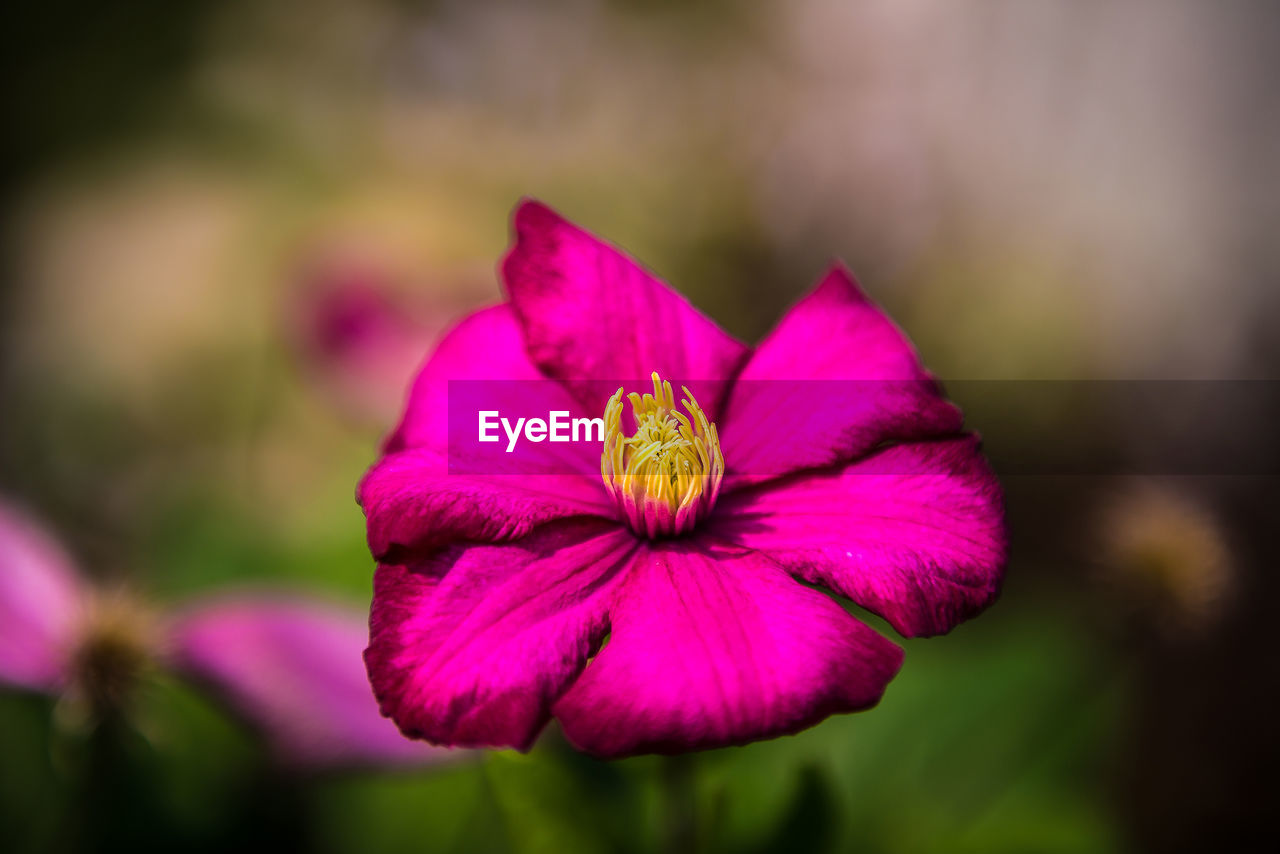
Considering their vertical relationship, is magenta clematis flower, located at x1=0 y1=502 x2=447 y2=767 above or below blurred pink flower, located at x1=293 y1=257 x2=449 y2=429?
below

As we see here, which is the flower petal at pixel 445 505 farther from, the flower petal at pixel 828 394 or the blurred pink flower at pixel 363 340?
the blurred pink flower at pixel 363 340

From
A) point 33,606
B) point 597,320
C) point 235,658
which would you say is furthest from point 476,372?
point 33,606

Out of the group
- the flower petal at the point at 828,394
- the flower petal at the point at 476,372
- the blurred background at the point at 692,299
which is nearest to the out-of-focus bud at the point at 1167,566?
the blurred background at the point at 692,299

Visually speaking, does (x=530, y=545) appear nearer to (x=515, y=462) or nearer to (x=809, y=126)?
(x=515, y=462)

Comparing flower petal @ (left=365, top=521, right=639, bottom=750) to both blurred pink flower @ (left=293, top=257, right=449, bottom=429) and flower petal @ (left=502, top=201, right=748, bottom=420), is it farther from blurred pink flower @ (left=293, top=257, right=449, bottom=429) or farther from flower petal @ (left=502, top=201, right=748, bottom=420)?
blurred pink flower @ (left=293, top=257, right=449, bottom=429)

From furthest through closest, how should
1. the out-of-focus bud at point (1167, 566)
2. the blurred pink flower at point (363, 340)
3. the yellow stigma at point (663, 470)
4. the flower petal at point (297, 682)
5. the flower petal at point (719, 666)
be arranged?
the blurred pink flower at point (363, 340) → the out-of-focus bud at point (1167, 566) → the flower petal at point (297, 682) → the yellow stigma at point (663, 470) → the flower petal at point (719, 666)

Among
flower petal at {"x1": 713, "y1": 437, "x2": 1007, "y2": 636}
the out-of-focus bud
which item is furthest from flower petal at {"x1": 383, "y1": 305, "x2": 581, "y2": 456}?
the out-of-focus bud
